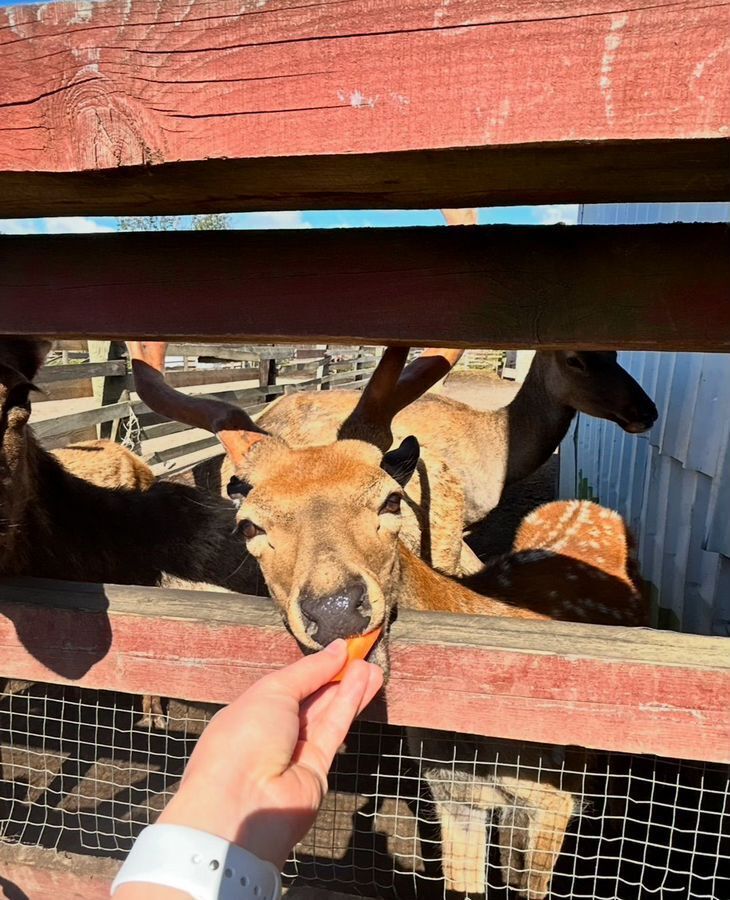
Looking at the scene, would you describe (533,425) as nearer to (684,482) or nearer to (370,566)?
(684,482)

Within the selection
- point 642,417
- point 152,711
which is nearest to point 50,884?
point 152,711

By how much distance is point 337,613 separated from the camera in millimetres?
1981

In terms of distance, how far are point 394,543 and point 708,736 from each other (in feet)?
4.02

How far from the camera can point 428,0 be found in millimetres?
1075

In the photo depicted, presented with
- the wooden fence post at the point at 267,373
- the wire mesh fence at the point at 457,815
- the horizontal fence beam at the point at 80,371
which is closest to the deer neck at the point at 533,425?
the wire mesh fence at the point at 457,815

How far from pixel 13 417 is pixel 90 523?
1078 millimetres

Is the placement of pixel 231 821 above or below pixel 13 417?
below

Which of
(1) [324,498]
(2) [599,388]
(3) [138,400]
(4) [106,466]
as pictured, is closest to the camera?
(1) [324,498]

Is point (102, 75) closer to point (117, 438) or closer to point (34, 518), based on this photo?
point (34, 518)

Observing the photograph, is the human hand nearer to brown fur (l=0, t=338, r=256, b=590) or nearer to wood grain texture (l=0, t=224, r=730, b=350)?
wood grain texture (l=0, t=224, r=730, b=350)

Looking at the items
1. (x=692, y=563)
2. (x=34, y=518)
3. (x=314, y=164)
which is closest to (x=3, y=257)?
(x=314, y=164)

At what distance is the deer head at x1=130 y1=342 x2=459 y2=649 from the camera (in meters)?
2.03

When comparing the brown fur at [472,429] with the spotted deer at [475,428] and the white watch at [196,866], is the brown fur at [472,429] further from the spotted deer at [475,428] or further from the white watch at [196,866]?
the white watch at [196,866]

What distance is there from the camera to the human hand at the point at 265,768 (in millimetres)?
1178
